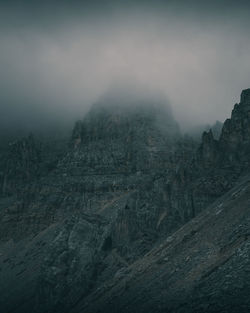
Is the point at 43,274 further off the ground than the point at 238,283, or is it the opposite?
the point at 43,274

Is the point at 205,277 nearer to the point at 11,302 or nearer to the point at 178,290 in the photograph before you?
the point at 178,290

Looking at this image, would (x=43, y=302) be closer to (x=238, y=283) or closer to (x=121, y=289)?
(x=121, y=289)

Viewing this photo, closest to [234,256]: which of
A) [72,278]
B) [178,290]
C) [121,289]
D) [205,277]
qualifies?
[205,277]

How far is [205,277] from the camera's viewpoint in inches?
4131

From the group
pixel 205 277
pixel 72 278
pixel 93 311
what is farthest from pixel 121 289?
pixel 72 278

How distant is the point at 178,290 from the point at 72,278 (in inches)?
3525

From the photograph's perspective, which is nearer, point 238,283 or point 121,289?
point 238,283

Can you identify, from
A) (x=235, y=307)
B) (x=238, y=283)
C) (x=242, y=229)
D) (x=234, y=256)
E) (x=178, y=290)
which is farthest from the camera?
(x=242, y=229)

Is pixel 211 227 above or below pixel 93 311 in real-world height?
above

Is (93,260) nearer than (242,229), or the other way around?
(242,229)

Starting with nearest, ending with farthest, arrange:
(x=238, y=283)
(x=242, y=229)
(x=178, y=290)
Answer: (x=238, y=283) → (x=178, y=290) → (x=242, y=229)

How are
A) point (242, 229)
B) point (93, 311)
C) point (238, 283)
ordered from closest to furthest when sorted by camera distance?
point (238, 283) → point (242, 229) → point (93, 311)

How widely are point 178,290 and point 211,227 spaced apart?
3373 cm

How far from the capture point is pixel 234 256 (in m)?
102
